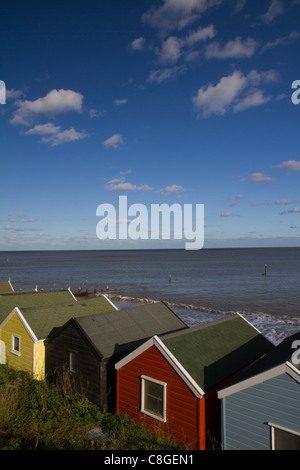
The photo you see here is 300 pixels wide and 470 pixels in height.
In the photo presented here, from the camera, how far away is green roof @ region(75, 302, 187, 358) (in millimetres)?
16156

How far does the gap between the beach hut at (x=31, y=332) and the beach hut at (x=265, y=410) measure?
11944 millimetres

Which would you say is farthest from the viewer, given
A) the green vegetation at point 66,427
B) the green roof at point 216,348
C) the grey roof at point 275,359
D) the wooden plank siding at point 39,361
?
the wooden plank siding at point 39,361

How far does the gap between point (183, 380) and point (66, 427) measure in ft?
14.9

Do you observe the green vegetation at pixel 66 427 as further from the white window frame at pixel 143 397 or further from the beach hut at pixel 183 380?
the beach hut at pixel 183 380

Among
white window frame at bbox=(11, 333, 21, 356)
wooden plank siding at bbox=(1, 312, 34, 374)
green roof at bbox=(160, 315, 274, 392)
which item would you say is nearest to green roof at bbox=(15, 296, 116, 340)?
wooden plank siding at bbox=(1, 312, 34, 374)

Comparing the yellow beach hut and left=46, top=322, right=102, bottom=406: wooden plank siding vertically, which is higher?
the yellow beach hut

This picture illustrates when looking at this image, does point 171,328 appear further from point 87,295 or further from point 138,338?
point 87,295

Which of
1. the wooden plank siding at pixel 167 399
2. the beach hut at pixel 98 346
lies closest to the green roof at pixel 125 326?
the beach hut at pixel 98 346

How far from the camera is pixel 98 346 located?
15.7 m

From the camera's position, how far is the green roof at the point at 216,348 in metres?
12.9

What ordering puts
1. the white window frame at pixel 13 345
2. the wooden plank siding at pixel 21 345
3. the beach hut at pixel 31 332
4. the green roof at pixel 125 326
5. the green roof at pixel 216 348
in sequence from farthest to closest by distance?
the white window frame at pixel 13 345 < the wooden plank siding at pixel 21 345 < the beach hut at pixel 31 332 < the green roof at pixel 125 326 < the green roof at pixel 216 348

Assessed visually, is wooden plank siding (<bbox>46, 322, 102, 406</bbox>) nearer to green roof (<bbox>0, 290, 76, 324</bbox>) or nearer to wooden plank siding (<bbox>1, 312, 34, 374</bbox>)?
wooden plank siding (<bbox>1, 312, 34, 374</bbox>)

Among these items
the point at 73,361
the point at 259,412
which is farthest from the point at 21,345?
the point at 259,412

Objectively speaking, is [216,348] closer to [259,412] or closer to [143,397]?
[143,397]
